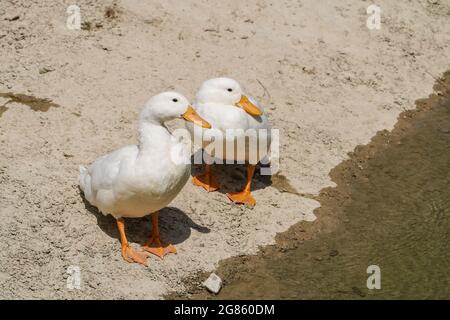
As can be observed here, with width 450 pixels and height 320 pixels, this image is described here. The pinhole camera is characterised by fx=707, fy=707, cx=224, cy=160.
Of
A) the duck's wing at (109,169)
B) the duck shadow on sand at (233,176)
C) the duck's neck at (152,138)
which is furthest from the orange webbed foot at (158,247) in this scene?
the duck shadow on sand at (233,176)

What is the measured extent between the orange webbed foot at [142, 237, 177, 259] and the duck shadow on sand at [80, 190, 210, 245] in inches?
4.5

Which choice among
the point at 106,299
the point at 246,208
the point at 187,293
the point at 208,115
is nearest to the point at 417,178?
the point at 246,208

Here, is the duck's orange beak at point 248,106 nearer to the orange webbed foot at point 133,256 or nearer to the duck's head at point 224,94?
the duck's head at point 224,94

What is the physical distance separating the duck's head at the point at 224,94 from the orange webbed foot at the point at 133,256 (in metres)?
1.84

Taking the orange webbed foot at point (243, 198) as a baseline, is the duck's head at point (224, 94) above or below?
above

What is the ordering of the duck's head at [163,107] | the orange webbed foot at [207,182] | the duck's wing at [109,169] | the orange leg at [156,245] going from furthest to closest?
the orange webbed foot at [207,182]
the orange leg at [156,245]
the duck's wing at [109,169]
the duck's head at [163,107]

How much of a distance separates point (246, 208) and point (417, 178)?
83.8 inches

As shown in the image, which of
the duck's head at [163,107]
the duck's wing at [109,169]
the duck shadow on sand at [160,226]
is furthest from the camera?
the duck shadow on sand at [160,226]

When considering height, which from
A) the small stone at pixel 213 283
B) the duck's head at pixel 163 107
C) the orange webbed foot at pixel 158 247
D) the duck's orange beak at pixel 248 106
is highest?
the duck's head at pixel 163 107

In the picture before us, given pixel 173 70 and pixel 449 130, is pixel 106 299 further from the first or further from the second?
pixel 449 130

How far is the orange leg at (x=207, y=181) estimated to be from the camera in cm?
805

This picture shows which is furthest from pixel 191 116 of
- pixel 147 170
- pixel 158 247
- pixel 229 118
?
pixel 158 247

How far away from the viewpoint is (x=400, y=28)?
1118 cm

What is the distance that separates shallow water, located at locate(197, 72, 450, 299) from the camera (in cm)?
674
